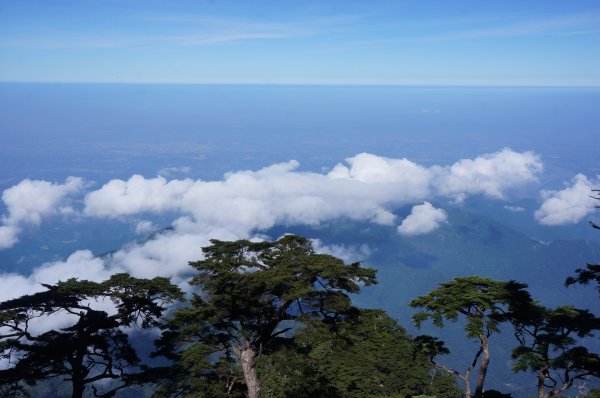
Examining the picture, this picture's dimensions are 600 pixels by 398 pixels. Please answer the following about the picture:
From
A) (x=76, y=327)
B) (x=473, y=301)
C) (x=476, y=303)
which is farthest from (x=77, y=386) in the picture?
(x=476, y=303)

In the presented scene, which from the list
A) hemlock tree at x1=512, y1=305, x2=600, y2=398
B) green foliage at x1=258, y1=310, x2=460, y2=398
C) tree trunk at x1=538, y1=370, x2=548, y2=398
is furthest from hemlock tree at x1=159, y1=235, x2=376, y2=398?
tree trunk at x1=538, y1=370, x2=548, y2=398

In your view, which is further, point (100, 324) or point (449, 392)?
point (449, 392)

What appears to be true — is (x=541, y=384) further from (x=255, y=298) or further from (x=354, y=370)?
(x=255, y=298)

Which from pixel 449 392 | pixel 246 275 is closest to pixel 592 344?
pixel 449 392

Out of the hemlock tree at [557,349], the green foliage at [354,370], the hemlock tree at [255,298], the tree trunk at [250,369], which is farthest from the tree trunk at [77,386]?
the hemlock tree at [557,349]

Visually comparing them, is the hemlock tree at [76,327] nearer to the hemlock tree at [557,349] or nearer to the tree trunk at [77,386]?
the tree trunk at [77,386]

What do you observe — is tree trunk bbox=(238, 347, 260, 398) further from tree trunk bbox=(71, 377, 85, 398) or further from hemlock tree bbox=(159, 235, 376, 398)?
tree trunk bbox=(71, 377, 85, 398)

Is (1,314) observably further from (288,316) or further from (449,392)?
(449,392)
